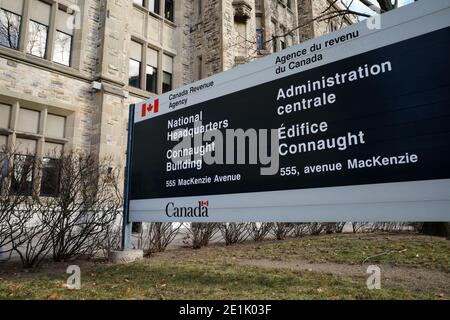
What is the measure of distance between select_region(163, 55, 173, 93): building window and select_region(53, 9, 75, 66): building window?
14.5 ft

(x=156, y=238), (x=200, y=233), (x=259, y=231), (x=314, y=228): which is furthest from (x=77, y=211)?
(x=314, y=228)

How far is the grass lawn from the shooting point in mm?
3502

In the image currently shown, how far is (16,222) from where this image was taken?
495cm

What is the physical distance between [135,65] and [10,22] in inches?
190

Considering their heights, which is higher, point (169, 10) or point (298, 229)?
point (169, 10)

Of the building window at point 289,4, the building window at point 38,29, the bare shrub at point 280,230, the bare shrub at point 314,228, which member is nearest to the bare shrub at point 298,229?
the bare shrub at point 314,228

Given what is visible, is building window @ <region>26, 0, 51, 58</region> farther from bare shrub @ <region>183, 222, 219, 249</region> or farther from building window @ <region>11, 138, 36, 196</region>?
bare shrub @ <region>183, 222, 219, 249</region>

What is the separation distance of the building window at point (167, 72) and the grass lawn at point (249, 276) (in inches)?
416

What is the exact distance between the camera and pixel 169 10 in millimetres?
16359

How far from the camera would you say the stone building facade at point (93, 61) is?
1055 cm

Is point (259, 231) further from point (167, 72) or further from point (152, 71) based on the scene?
point (167, 72)

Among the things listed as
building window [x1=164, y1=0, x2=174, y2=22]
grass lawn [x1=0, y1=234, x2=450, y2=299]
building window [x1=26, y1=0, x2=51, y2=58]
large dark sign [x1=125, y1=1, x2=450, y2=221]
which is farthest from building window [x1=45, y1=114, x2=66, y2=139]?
large dark sign [x1=125, y1=1, x2=450, y2=221]
